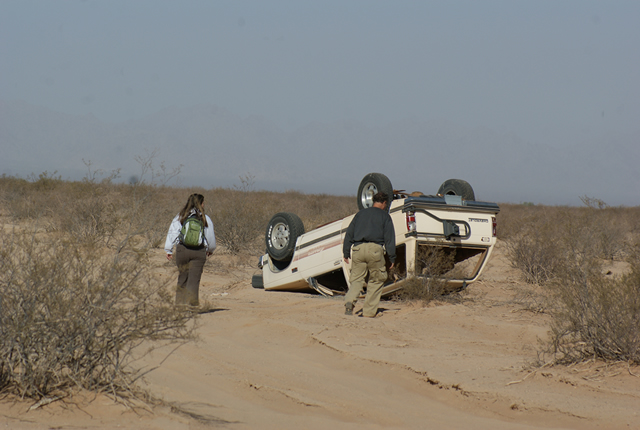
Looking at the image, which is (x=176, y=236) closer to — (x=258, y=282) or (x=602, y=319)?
(x=258, y=282)

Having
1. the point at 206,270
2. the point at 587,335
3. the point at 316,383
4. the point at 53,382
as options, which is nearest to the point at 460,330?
the point at 587,335

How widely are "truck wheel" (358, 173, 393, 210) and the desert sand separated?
6.39 ft

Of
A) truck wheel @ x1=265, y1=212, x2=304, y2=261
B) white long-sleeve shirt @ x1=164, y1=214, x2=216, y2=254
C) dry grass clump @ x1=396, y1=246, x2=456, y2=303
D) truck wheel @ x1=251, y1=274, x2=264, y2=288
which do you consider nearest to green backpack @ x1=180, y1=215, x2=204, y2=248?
white long-sleeve shirt @ x1=164, y1=214, x2=216, y2=254

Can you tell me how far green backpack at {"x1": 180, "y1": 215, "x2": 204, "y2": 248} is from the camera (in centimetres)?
828

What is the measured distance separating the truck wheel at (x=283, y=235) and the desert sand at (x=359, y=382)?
2309mm

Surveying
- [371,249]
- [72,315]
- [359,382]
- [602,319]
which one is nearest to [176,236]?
[371,249]

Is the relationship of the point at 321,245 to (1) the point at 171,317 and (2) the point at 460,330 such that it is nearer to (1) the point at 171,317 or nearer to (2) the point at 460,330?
(2) the point at 460,330

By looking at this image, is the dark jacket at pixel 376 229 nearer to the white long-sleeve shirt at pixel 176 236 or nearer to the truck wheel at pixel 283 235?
the white long-sleeve shirt at pixel 176 236

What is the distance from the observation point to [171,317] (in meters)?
4.57

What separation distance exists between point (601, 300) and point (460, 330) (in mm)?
2533

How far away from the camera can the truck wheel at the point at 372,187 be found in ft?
31.0

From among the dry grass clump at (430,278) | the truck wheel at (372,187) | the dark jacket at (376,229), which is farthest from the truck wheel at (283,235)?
the dark jacket at (376,229)

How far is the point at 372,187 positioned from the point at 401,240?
44.1 inches

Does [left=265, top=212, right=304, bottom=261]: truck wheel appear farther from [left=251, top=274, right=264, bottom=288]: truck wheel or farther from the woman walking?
the woman walking
